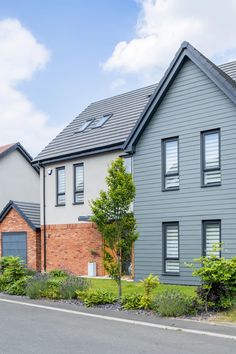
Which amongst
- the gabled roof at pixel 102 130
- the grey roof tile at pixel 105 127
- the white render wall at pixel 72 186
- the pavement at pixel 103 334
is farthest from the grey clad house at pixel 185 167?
the pavement at pixel 103 334

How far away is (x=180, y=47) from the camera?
1898 cm

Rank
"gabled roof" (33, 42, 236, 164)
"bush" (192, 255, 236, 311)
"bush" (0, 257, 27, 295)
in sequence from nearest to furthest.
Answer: "bush" (192, 255, 236, 311)
"bush" (0, 257, 27, 295)
"gabled roof" (33, 42, 236, 164)

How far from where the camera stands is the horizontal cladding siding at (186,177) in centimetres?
1764

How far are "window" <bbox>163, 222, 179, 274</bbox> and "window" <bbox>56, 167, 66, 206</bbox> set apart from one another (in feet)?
23.1

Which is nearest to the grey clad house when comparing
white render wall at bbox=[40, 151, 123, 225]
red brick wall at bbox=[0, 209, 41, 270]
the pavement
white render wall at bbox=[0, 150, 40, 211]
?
white render wall at bbox=[40, 151, 123, 225]

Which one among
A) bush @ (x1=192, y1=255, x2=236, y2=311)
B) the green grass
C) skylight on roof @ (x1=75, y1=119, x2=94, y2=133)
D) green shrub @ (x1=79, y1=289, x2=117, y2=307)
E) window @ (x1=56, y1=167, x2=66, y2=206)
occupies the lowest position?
the green grass

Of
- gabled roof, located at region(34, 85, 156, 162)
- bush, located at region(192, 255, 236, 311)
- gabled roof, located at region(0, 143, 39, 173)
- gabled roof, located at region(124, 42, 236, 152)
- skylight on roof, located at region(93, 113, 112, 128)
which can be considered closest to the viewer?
bush, located at region(192, 255, 236, 311)

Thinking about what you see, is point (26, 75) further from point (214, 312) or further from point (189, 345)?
point (189, 345)

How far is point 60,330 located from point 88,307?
338 cm

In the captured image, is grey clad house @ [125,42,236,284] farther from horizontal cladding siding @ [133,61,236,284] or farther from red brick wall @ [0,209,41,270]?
red brick wall @ [0,209,41,270]

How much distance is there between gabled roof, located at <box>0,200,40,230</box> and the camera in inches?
1057

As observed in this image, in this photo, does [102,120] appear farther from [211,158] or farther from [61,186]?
[211,158]

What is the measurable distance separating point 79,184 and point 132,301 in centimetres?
→ 1149

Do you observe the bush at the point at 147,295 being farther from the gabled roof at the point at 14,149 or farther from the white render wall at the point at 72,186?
the gabled roof at the point at 14,149
